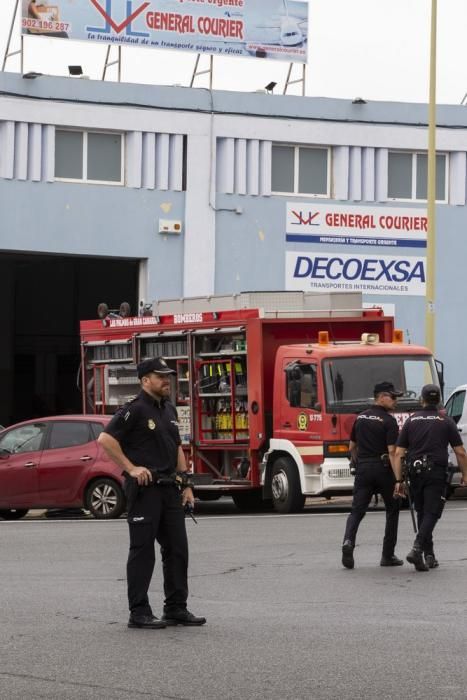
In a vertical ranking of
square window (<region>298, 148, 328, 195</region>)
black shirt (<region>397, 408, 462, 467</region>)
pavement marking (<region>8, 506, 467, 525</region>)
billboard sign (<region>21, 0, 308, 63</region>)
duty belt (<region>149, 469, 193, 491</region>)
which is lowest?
pavement marking (<region>8, 506, 467, 525</region>)

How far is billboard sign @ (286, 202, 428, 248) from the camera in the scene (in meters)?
32.5

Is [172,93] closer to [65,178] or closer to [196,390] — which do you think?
[65,178]

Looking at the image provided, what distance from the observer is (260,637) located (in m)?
9.40

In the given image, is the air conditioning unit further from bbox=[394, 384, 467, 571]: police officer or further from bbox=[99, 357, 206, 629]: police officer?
bbox=[99, 357, 206, 629]: police officer

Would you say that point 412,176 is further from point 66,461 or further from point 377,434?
point 377,434

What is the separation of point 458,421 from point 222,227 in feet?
30.7

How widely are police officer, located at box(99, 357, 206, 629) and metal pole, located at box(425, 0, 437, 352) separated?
17.6m

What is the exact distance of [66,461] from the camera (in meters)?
20.4

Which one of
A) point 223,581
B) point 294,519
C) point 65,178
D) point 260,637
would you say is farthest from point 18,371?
point 260,637

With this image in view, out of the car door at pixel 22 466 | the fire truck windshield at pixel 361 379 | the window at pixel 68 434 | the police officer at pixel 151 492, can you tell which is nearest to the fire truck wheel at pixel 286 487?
Result: the fire truck windshield at pixel 361 379

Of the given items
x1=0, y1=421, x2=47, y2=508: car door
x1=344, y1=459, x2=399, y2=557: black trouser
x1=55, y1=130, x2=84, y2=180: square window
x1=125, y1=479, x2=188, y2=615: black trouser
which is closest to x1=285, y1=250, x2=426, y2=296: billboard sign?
x1=55, y1=130, x2=84, y2=180: square window

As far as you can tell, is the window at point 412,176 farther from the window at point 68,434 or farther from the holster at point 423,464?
the holster at point 423,464

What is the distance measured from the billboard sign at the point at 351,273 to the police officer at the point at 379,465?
1845cm

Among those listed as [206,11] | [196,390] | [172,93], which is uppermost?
[206,11]
